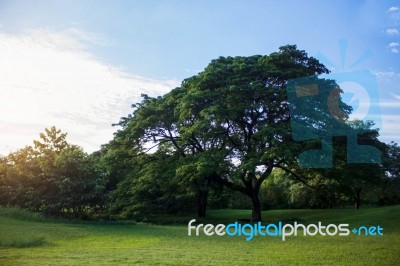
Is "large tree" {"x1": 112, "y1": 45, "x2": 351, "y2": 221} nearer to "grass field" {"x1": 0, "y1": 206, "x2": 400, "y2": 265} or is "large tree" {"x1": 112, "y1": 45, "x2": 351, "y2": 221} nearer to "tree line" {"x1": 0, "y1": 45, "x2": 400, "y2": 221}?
"tree line" {"x1": 0, "y1": 45, "x2": 400, "y2": 221}

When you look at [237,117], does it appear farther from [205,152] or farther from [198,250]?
[198,250]

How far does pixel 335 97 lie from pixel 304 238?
32.0ft

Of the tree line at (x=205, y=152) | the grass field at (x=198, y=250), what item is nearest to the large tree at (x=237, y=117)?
the tree line at (x=205, y=152)

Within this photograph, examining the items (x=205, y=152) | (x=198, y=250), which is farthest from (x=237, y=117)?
(x=198, y=250)

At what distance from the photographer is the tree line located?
1986 centimetres

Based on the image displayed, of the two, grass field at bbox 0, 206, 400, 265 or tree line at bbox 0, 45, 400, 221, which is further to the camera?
tree line at bbox 0, 45, 400, 221

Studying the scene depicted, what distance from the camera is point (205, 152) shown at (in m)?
20.6

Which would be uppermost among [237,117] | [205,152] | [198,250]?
[237,117]

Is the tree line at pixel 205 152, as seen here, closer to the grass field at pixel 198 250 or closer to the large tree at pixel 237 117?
the large tree at pixel 237 117

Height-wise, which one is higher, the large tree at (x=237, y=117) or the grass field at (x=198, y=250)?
the large tree at (x=237, y=117)

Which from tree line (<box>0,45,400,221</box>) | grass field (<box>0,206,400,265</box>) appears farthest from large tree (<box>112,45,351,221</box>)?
grass field (<box>0,206,400,265</box>)

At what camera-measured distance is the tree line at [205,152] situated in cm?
1986

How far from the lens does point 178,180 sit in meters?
22.3

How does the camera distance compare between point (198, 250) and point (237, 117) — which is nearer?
point (198, 250)
